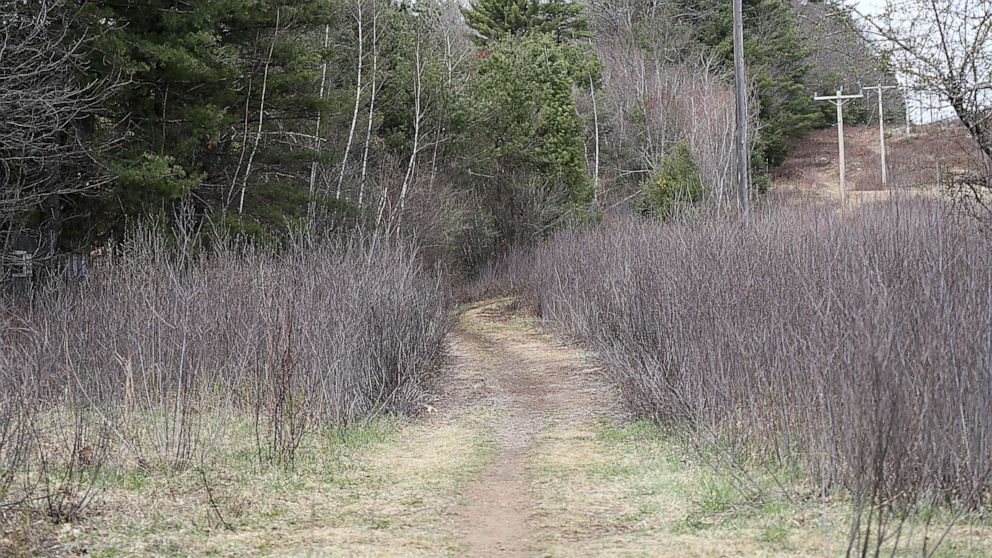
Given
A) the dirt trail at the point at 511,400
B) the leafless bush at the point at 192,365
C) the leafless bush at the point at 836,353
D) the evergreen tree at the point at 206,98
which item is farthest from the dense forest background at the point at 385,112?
the leafless bush at the point at 836,353

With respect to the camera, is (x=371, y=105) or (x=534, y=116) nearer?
(x=371, y=105)

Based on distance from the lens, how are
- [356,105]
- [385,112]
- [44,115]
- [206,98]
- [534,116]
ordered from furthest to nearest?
[534,116], [385,112], [356,105], [206,98], [44,115]

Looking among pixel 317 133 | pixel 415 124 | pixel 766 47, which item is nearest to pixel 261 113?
pixel 317 133

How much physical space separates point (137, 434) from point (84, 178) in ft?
34.1

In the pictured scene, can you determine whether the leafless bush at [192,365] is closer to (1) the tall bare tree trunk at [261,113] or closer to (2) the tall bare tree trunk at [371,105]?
(1) the tall bare tree trunk at [261,113]

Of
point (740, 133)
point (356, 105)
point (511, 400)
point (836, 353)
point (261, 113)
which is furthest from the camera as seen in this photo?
point (356, 105)

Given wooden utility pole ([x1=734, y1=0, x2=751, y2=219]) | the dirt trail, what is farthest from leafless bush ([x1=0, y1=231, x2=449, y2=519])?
wooden utility pole ([x1=734, y1=0, x2=751, y2=219])

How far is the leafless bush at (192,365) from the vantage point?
8250 millimetres

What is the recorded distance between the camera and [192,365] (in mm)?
9703

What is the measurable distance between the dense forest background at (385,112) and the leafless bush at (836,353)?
4.50 metres

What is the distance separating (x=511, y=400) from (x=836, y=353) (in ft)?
24.4

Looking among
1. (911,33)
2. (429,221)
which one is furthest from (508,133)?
(911,33)

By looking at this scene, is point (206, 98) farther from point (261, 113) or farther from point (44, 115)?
point (44, 115)

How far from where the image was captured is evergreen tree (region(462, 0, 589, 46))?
133 ft
